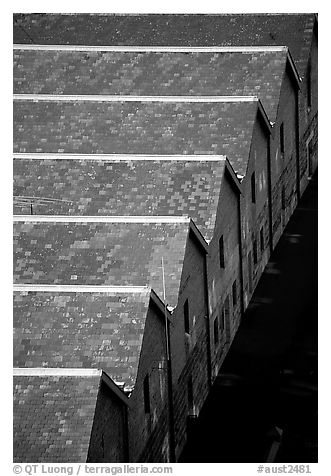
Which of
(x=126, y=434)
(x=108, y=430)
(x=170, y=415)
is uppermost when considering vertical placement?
(x=108, y=430)

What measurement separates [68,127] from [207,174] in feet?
33.9

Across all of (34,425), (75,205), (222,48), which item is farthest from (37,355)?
(222,48)

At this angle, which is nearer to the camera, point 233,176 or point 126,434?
point 126,434

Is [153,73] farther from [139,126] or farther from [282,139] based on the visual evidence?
[282,139]

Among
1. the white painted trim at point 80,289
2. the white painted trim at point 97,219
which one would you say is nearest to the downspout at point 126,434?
the white painted trim at point 80,289

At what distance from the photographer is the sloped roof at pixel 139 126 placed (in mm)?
106375

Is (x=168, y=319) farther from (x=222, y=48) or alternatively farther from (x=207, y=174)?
(x=222, y=48)

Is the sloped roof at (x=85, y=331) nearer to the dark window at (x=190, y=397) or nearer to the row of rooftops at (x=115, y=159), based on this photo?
the row of rooftops at (x=115, y=159)

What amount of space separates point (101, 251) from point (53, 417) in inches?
521

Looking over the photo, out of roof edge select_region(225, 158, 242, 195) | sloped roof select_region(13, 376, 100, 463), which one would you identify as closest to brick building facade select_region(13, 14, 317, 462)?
sloped roof select_region(13, 376, 100, 463)

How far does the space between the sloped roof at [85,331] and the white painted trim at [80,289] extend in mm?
37

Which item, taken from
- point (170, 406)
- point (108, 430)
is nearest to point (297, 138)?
point (170, 406)

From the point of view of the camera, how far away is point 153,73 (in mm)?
114000

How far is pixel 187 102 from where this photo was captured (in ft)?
355
